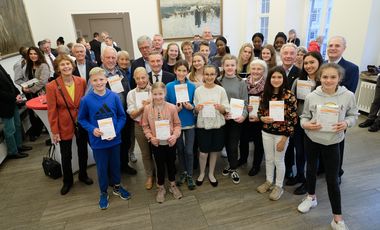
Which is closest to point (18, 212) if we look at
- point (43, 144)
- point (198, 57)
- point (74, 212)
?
point (74, 212)

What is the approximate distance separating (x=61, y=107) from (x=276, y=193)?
244 centimetres

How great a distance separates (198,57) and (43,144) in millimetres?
3279

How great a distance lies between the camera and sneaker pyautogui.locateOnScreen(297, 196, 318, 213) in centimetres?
238

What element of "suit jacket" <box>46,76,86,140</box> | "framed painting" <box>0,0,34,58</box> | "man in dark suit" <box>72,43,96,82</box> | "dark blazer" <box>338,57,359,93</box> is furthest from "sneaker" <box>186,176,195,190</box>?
"framed painting" <box>0,0,34,58</box>

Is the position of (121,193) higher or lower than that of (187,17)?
lower

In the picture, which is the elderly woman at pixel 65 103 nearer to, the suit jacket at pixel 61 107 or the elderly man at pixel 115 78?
the suit jacket at pixel 61 107

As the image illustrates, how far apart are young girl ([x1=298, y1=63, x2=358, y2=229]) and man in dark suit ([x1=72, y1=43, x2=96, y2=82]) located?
253 centimetres

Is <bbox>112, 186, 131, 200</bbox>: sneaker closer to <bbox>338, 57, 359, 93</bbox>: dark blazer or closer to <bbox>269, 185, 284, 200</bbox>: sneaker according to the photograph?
<bbox>269, 185, 284, 200</bbox>: sneaker

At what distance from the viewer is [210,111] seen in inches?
99.3

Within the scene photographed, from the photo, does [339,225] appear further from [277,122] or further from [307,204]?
[277,122]

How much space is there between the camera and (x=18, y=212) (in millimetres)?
2633

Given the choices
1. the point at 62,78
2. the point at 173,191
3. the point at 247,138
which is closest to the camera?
A: the point at 62,78

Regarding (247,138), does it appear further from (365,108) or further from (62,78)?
(365,108)

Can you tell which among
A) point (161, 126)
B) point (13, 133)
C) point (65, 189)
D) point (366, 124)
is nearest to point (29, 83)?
point (13, 133)
